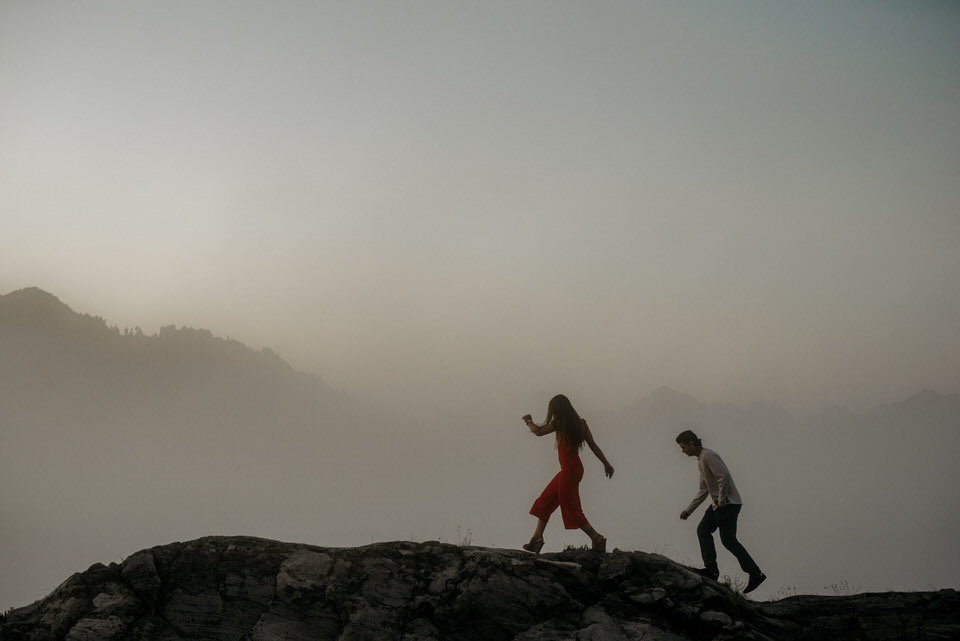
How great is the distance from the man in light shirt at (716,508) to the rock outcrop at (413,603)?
1.04m

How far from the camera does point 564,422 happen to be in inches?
454

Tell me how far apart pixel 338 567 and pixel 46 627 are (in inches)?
143

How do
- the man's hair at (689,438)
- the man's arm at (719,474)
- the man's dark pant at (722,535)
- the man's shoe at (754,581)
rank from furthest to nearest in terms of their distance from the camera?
the man's hair at (689,438), the man's arm at (719,474), the man's dark pant at (722,535), the man's shoe at (754,581)

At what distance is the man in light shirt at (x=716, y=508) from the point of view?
11219mm

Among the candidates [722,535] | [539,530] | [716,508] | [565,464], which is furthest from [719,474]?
[539,530]

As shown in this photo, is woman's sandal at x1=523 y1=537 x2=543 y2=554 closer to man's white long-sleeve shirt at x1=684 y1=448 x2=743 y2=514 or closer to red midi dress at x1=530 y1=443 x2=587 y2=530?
red midi dress at x1=530 y1=443 x2=587 y2=530

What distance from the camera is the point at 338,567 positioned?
31.3 feet

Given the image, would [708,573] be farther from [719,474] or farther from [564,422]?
[564,422]

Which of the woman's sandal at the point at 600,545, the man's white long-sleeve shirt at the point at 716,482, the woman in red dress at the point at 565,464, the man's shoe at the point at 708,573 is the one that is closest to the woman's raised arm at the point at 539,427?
the woman in red dress at the point at 565,464

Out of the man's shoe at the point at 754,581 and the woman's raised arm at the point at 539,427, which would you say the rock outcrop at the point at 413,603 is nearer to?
the man's shoe at the point at 754,581

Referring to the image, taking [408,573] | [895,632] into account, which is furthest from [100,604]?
[895,632]

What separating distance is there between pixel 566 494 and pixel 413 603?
3217mm

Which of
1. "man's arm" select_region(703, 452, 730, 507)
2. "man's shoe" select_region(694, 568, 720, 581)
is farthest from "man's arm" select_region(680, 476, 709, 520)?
"man's shoe" select_region(694, 568, 720, 581)

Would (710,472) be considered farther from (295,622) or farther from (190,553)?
(190,553)
